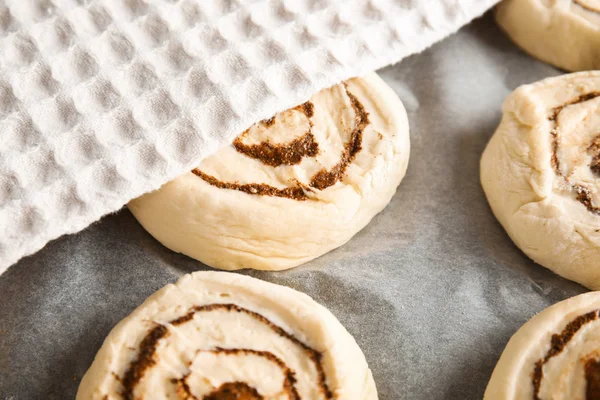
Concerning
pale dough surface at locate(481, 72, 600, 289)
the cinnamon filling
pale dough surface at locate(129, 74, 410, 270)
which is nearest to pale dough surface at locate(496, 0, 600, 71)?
pale dough surface at locate(481, 72, 600, 289)

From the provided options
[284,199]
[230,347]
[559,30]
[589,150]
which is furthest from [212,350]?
[559,30]

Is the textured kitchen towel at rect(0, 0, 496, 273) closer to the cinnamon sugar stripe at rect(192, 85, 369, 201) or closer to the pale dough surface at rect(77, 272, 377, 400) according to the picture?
the cinnamon sugar stripe at rect(192, 85, 369, 201)

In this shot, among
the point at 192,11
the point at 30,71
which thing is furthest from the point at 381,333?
the point at 30,71

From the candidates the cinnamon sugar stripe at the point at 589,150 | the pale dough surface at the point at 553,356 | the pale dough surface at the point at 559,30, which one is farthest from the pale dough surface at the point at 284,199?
the pale dough surface at the point at 559,30

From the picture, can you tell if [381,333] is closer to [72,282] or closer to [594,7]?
[72,282]

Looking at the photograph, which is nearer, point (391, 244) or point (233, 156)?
point (233, 156)

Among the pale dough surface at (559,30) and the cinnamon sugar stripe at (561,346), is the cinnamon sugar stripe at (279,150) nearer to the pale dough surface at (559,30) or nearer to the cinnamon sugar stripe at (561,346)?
the cinnamon sugar stripe at (561,346)
